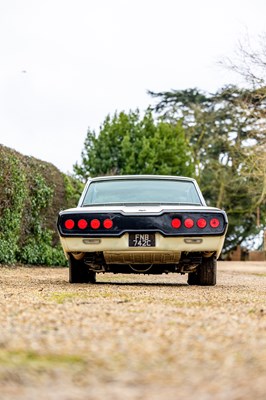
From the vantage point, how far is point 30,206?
53.2 ft

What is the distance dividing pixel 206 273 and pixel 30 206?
7696 mm

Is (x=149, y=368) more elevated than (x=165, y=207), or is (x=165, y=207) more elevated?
(x=165, y=207)

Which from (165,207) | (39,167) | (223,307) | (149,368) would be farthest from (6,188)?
(149,368)

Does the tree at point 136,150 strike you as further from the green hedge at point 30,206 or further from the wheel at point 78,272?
the wheel at point 78,272

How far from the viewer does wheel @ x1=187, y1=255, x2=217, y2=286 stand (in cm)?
909

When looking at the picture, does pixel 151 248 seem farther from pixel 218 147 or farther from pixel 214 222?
pixel 218 147

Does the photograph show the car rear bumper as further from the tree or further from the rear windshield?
the tree

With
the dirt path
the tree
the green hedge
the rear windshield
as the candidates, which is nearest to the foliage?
the tree

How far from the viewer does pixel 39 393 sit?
230cm

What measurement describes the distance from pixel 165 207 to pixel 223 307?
11.2 feet

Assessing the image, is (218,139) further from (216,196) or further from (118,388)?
(118,388)

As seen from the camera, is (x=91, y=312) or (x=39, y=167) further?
(x=39, y=167)

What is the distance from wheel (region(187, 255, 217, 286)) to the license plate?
0.99 meters

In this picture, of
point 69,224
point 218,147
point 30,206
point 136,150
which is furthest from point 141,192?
point 218,147
